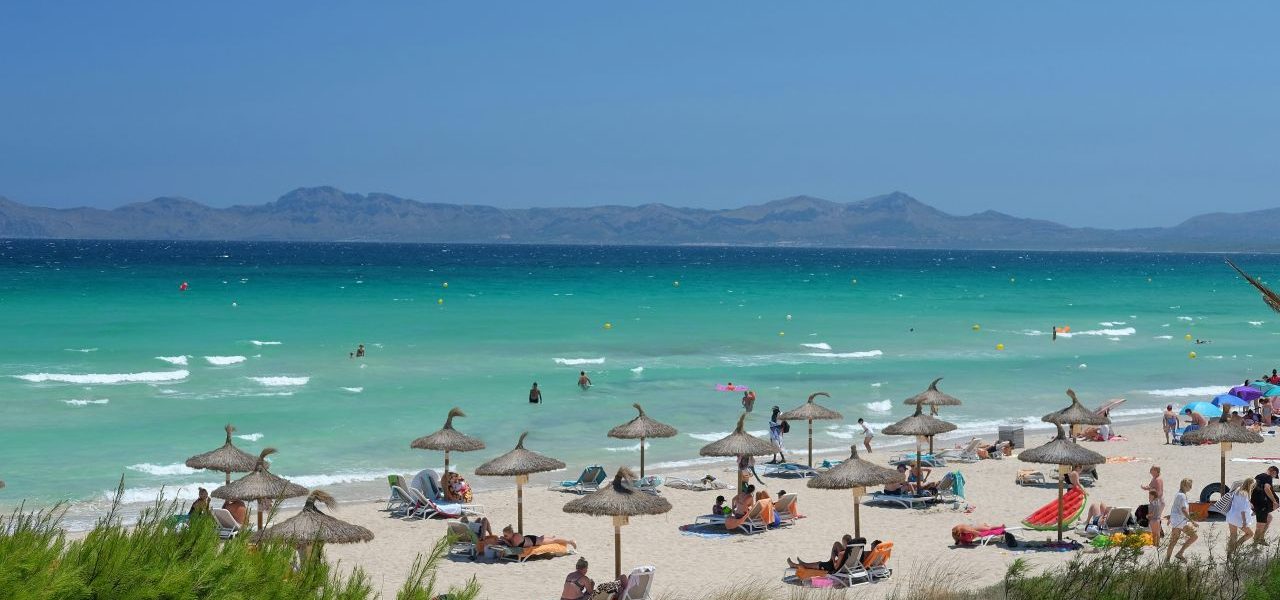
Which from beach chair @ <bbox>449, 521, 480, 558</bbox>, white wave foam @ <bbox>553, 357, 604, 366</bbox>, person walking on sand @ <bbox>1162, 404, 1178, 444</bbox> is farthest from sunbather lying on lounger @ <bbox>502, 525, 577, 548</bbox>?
white wave foam @ <bbox>553, 357, 604, 366</bbox>

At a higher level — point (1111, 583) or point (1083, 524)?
point (1111, 583)

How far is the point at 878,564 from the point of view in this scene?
14.9 m

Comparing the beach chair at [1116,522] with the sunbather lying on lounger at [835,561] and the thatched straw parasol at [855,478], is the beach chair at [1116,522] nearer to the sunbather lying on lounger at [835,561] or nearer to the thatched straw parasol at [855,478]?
the thatched straw parasol at [855,478]

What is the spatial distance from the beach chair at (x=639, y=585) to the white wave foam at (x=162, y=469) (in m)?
12.0

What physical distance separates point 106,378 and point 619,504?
2518cm

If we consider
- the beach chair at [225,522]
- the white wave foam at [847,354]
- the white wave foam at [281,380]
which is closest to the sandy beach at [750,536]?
the beach chair at [225,522]

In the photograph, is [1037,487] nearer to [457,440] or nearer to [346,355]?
[457,440]

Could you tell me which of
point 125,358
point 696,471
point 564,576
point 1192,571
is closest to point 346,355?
point 125,358

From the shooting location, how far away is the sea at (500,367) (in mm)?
24891

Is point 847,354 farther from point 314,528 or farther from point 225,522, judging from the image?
point 314,528

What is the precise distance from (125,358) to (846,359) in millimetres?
24178

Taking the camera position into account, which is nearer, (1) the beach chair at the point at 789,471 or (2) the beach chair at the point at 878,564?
(2) the beach chair at the point at 878,564

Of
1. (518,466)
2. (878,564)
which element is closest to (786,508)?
(878,564)

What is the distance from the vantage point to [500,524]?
1853 centimetres
